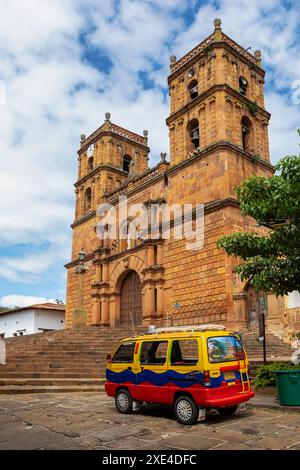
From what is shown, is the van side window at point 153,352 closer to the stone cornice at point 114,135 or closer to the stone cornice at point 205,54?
the stone cornice at point 205,54

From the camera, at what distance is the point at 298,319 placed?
663 inches

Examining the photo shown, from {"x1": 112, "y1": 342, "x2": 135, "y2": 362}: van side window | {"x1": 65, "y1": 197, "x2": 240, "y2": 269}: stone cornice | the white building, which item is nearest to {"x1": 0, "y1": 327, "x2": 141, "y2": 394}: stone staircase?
{"x1": 112, "y1": 342, "x2": 135, "y2": 362}: van side window

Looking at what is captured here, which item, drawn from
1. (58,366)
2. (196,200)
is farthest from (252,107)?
(58,366)

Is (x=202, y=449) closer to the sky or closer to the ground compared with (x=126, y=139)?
closer to the ground

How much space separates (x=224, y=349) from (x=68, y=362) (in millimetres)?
8581

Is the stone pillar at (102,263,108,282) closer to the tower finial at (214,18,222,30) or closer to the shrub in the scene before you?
the tower finial at (214,18,222,30)

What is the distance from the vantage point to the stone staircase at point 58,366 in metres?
12.6

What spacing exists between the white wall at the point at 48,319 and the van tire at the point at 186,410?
102 ft

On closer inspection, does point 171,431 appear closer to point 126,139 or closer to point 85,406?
point 85,406

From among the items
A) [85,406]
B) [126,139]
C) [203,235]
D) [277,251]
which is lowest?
[85,406]

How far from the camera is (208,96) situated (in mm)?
24109

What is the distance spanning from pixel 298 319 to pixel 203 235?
665cm
